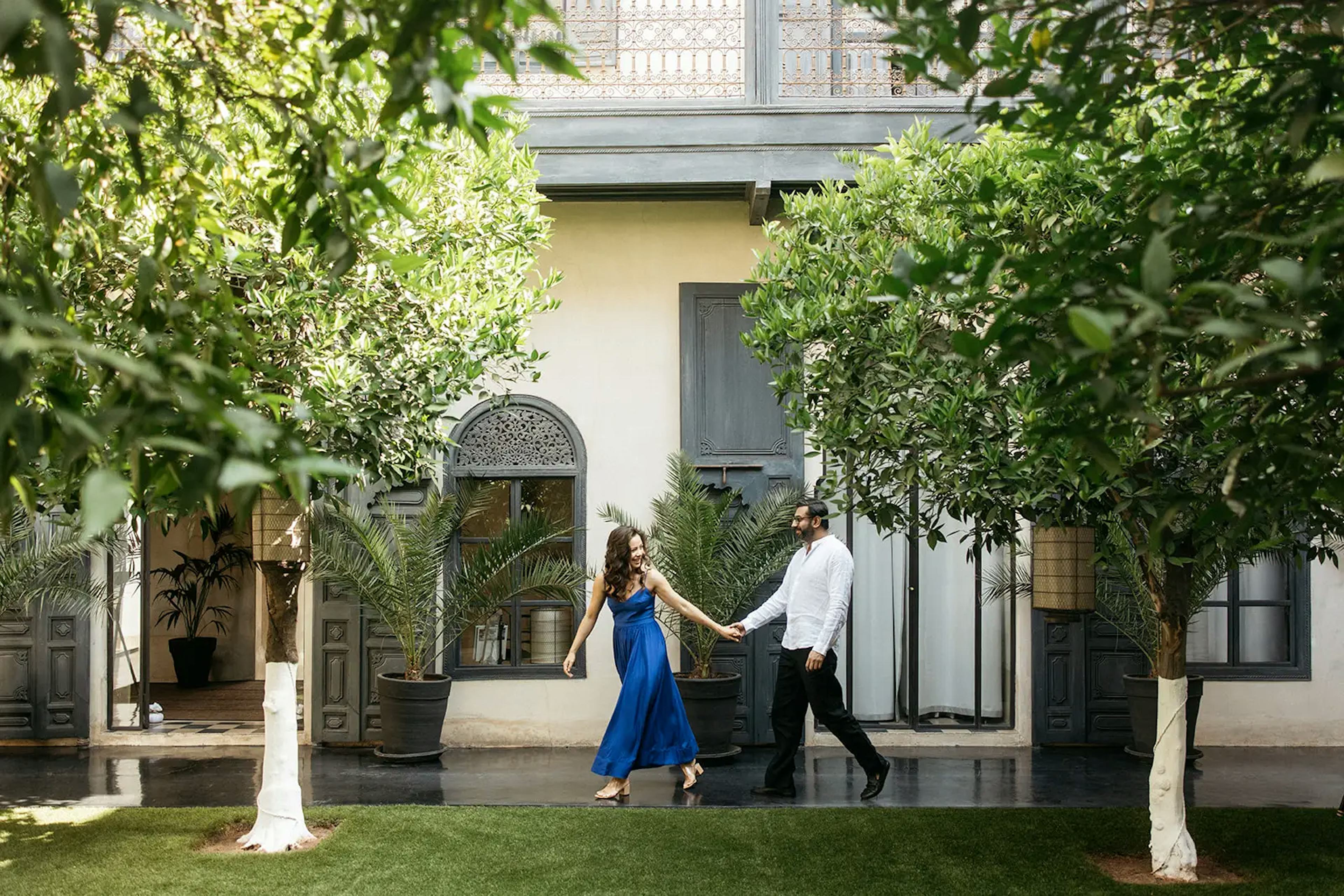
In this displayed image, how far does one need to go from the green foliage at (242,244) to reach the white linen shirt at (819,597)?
2.25 m

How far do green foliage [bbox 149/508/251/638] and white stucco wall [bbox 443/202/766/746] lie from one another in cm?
555

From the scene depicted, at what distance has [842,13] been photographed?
29.8ft

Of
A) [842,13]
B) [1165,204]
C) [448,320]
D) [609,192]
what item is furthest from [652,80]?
[1165,204]

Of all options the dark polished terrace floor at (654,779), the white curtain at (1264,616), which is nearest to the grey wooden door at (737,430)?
the dark polished terrace floor at (654,779)

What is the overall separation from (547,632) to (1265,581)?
563 centimetres

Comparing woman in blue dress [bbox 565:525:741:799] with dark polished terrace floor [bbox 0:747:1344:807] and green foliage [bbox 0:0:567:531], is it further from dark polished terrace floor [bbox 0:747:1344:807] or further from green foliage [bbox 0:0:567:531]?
green foliage [bbox 0:0:567:531]

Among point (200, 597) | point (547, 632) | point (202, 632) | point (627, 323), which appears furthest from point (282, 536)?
point (202, 632)

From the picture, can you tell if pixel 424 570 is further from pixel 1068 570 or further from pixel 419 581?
pixel 1068 570

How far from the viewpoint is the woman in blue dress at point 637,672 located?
738 centimetres

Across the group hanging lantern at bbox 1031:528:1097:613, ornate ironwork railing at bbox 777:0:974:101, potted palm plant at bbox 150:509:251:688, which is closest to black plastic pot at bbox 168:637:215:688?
potted palm plant at bbox 150:509:251:688

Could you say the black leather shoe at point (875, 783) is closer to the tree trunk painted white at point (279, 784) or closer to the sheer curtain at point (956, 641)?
the sheer curtain at point (956, 641)

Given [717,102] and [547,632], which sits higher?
[717,102]

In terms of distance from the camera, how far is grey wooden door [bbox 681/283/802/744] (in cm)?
939

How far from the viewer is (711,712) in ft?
28.8
